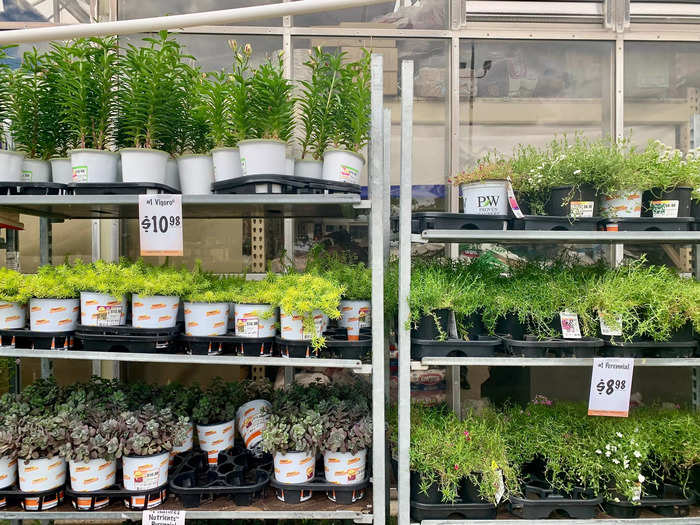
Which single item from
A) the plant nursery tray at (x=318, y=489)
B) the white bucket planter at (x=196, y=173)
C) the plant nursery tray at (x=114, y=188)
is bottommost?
the plant nursery tray at (x=318, y=489)

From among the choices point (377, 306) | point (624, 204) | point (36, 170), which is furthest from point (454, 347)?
point (36, 170)

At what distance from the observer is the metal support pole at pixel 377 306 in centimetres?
186

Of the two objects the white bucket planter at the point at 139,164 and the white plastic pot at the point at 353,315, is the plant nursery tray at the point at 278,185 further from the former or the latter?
the white plastic pot at the point at 353,315

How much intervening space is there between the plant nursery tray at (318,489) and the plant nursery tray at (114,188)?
1.41m

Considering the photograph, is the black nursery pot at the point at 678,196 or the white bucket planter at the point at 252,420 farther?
the white bucket planter at the point at 252,420

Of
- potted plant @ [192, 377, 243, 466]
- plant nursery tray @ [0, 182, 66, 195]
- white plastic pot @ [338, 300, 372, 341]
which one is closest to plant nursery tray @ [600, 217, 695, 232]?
white plastic pot @ [338, 300, 372, 341]

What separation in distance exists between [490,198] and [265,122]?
3.60 feet

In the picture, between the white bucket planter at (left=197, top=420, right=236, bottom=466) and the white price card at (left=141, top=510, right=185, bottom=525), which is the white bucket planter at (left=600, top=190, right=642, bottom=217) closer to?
the white bucket planter at (left=197, top=420, right=236, bottom=466)

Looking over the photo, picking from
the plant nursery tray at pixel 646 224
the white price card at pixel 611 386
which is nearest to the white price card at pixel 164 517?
the white price card at pixel 611 386

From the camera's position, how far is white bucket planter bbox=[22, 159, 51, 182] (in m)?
2.04

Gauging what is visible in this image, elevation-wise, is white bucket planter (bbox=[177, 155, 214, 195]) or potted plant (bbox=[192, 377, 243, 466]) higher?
white bucket planter (bbox=[177, 155, 214, 195])

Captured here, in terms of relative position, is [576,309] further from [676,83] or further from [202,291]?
[676,83]

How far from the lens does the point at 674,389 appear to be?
3.13m

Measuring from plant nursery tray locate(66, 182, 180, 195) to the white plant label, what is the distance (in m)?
1.90
